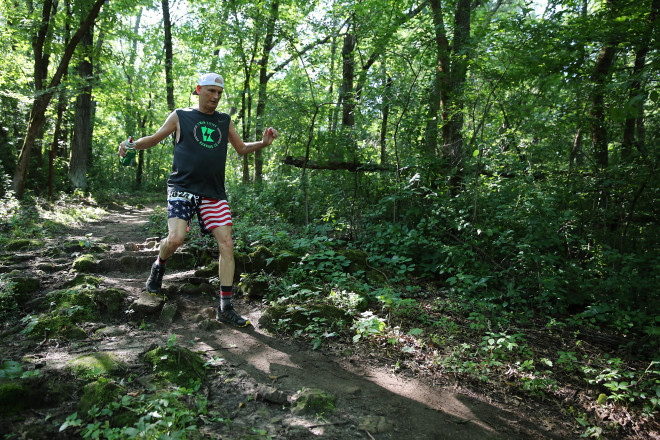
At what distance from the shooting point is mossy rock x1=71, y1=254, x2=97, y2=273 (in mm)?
4928

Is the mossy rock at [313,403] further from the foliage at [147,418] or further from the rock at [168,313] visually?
the rock at [168,313]

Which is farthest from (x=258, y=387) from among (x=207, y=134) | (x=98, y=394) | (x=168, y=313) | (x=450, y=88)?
(x=450, y=88)

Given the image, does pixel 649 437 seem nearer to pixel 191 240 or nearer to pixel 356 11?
pixel 191 240

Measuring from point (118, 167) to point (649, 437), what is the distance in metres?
30.6

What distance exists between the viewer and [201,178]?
152 inches

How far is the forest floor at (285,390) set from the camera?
229 centimetres

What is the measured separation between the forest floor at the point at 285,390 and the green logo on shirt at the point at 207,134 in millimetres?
1786

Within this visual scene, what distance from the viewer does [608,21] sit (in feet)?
16.6

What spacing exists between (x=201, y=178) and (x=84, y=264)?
2.44m

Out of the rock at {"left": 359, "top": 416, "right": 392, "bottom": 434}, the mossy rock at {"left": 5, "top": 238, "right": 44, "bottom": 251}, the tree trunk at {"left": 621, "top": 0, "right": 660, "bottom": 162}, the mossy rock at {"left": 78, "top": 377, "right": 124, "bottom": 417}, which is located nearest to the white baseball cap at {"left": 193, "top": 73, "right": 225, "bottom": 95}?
the mossy rock at {"left": 78, "top": 377, "right": 124, "bottom": 417}

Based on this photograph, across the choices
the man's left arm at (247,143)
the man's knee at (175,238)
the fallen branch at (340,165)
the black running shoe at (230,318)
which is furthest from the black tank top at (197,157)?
the fallen branch at (340,165)

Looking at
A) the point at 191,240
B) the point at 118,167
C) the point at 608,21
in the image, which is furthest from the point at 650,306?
the point at 118,167

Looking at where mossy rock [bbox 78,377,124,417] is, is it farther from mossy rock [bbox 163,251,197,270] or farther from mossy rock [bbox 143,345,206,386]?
mossy rock [bbox 163,251,197,270]

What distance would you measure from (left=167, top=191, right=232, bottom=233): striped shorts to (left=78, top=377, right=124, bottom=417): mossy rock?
1798mm
